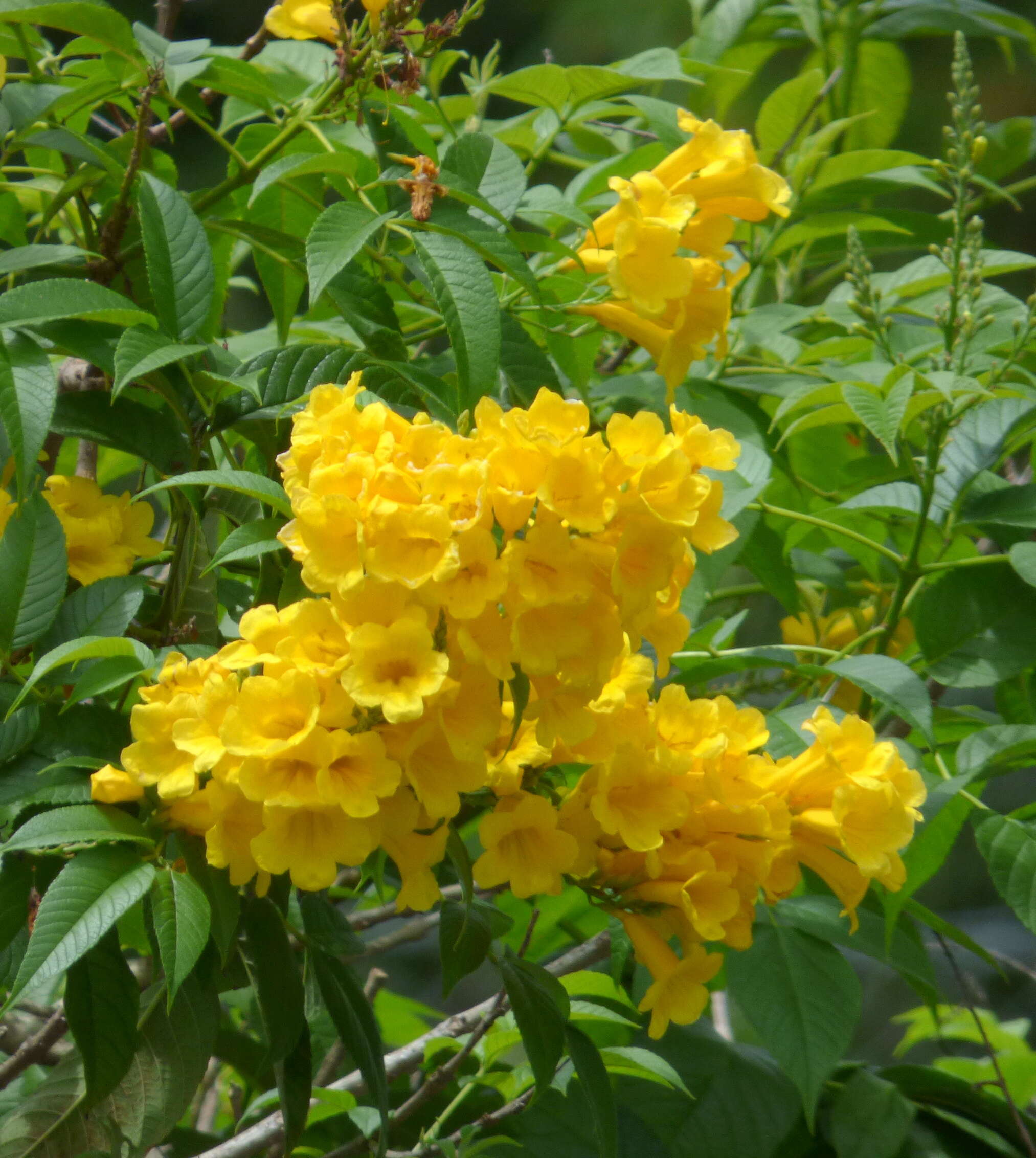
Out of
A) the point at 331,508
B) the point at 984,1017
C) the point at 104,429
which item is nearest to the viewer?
the point at 331,508

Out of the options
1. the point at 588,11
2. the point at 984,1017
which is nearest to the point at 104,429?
the point at 984,1017

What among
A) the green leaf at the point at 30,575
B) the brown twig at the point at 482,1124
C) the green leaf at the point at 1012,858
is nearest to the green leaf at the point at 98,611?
the green leaf at the point at 30,575

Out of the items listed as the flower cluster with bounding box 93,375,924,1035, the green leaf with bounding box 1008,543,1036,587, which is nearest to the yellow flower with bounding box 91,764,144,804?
the flower cluster with bounding box 93,375,924,1035

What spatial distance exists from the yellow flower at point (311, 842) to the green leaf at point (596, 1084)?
233mm

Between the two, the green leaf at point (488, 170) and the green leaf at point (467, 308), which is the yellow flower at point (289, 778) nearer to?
the green leaf at point (467, 308)

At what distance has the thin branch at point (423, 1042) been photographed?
0.84 m

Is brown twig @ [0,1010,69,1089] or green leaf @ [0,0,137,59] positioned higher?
green leaf @ [0,0,137,59]

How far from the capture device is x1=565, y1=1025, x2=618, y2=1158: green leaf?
660 mm

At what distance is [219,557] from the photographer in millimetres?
586

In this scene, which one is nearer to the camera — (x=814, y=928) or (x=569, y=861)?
(x=569, y=861)

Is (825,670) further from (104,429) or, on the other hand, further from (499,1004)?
(104,429)

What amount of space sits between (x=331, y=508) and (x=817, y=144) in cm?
88

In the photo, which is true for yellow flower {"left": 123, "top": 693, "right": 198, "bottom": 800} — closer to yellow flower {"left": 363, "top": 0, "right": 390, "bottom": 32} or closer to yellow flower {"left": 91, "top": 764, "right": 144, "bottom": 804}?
yellow flower {"left": 91, "top": 764, "right": 144, "bottom": 804}

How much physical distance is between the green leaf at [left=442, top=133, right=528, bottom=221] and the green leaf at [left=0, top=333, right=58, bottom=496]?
299 mm
